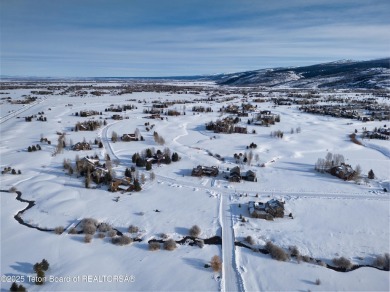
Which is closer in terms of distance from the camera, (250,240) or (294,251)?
(294,251)

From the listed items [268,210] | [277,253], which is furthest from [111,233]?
[268,210]

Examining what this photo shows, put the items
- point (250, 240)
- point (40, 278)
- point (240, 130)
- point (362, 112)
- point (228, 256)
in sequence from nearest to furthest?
1. point (40, 278)
2. point (228, 256)
3. point (250, 240)
4. point (240, 130)
5. point (362, 112)

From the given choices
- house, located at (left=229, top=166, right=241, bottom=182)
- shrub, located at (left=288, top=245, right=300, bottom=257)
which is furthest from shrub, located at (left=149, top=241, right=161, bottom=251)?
house, located at (left=229, top=166, right=241, bottom=182)

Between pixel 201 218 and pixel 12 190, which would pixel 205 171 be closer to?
pixel 201 218

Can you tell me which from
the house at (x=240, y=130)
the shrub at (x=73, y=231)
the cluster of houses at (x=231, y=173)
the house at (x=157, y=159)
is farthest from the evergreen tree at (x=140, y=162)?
the house at (x=240, y=130)

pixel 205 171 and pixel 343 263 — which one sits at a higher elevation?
pixel 205 171

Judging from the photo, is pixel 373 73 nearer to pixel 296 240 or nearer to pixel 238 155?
pixel 238 155

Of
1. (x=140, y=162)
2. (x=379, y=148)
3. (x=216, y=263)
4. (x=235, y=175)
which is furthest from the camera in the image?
(x=379, y=148)
